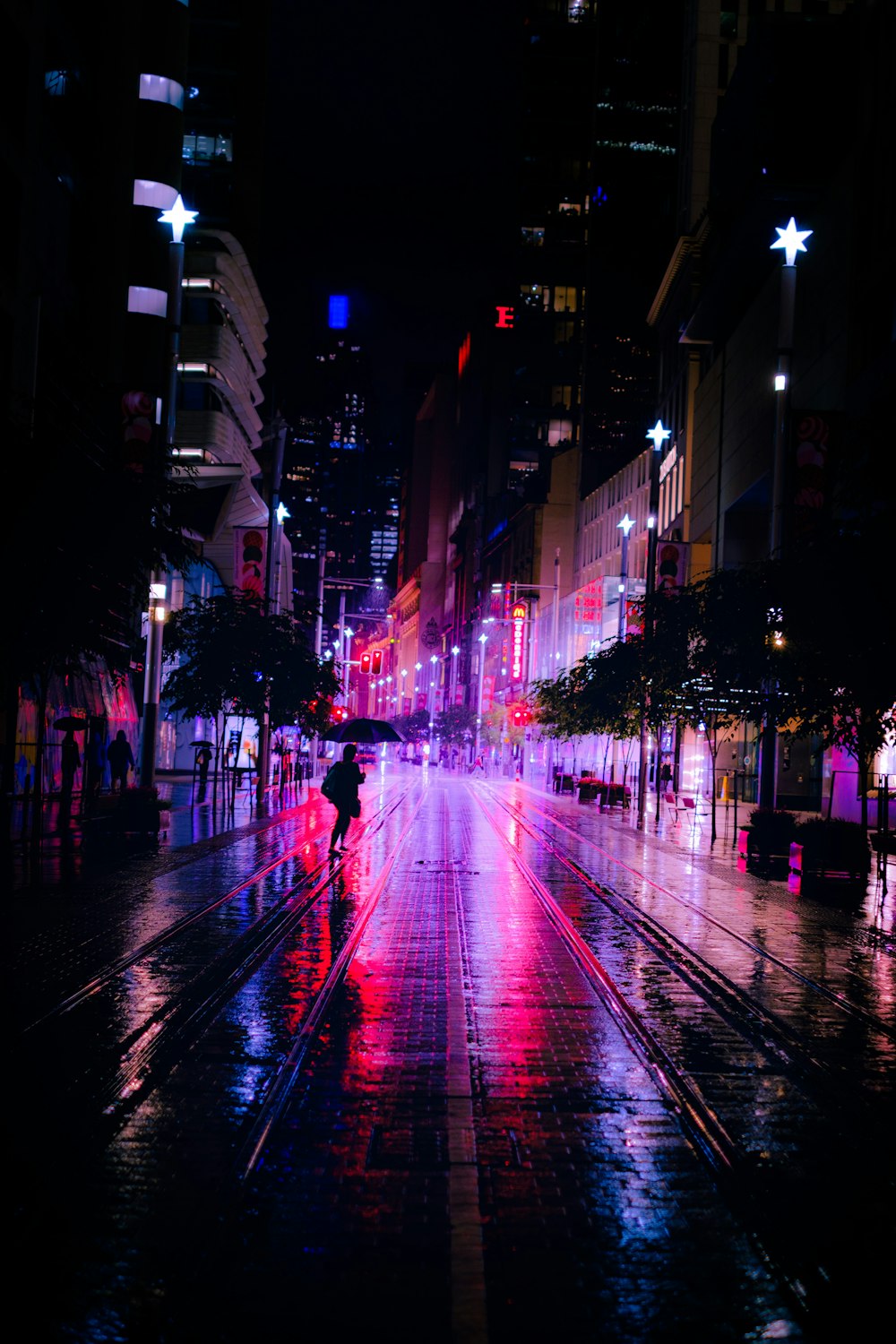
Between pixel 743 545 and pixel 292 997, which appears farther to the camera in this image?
pixel 743 545

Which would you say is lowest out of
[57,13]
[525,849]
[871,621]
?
[525,849]

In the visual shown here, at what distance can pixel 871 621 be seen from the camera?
18906 mm

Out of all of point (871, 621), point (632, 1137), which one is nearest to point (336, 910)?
point (871, 621)

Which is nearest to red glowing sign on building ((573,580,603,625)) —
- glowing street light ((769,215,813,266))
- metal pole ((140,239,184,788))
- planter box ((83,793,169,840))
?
glowing street light ((769,215,813,266))

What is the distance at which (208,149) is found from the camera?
283ft

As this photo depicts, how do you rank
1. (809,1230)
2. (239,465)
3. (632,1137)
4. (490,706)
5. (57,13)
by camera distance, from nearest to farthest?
(809,1230)
(632,1137)
(57,13)
(239,465)
(490,706)

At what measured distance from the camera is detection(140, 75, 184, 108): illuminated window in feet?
192

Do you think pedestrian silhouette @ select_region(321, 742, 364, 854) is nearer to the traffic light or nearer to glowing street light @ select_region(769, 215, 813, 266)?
glowing street light @ select_region(769, 215, 813, 266)

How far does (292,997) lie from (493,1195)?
4935 mm

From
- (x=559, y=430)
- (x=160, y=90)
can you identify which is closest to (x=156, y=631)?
(x=160, y=90)

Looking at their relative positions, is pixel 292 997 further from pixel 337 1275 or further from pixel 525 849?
pixel 525 849

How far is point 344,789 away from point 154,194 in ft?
138

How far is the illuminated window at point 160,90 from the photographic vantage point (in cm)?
5856

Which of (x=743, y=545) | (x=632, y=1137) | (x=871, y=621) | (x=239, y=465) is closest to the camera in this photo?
(x=632, y=1137)
